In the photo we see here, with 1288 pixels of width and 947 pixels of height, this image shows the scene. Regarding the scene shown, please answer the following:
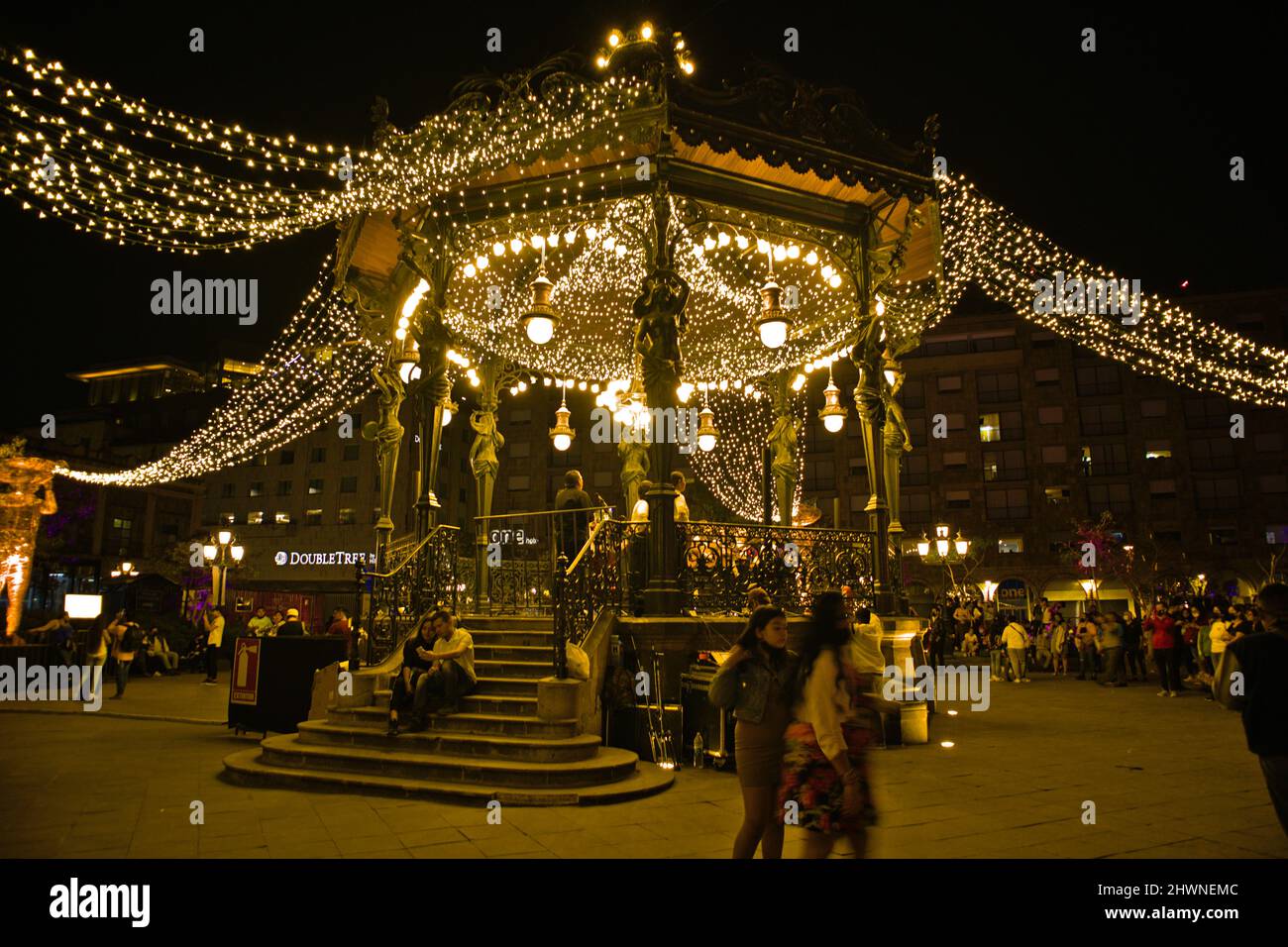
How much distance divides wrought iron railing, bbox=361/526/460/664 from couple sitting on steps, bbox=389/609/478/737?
66.6 inches

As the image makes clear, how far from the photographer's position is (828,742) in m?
3.95

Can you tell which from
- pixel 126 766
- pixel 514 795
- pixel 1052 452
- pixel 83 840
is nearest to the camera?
pixel 83 840

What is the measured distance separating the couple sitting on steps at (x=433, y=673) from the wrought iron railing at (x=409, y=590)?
1.69 metres

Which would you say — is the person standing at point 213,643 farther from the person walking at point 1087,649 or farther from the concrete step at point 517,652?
the person walking at point 1087,649

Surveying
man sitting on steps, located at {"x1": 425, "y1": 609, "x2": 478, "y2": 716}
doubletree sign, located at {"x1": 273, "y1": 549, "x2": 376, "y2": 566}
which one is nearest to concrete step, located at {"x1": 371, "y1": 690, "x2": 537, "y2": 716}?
man sitting on steps, located at {"x1": 425, "y1": 609, "x2": 478, "y2": 716}

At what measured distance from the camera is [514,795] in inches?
259

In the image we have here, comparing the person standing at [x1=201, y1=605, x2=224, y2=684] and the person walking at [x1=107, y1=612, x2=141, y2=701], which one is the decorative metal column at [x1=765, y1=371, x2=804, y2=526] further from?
the person standing at [x1=201, y1=605, x2=224, y2=684]

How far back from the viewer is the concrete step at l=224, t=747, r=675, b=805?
260 inches

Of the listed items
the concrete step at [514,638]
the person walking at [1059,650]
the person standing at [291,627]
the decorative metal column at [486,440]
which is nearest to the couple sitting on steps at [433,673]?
the concrete step at [514,638]

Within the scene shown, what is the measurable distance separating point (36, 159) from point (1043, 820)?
10271mm

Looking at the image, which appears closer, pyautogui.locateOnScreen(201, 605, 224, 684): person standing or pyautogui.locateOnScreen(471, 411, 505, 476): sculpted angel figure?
pyautogui.locateOnScreen(471, 411, 505, 476): sculpted angel figure

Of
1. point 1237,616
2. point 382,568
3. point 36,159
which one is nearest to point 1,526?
point 382,568

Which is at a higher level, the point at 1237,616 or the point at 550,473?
the point at 550,473

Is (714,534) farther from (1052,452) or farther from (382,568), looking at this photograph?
(1052,452)
